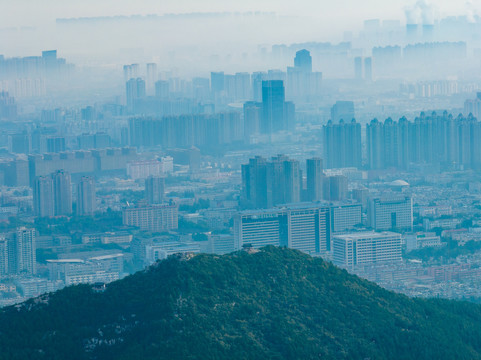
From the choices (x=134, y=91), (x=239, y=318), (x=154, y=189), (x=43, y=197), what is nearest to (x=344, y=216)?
(x=154, y=189)

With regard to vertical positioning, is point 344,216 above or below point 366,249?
above

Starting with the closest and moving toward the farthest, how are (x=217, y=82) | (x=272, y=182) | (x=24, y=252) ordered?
(x=24, y=252) < (x=272, y=182) < (x=217, y=82)

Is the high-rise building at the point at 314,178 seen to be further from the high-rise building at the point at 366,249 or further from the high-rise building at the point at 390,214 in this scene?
the high-rise building at the point at 366,249

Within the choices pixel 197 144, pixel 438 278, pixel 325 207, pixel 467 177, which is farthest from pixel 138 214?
pixel 197 144

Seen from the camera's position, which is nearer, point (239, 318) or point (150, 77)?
point (239, 318)

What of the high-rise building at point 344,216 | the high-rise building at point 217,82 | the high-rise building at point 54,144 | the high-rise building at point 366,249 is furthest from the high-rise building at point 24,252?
the high-rise building at point 217,82

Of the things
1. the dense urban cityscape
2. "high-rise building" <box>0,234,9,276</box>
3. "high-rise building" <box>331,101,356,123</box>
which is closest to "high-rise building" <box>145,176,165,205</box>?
the dense urban cityscape

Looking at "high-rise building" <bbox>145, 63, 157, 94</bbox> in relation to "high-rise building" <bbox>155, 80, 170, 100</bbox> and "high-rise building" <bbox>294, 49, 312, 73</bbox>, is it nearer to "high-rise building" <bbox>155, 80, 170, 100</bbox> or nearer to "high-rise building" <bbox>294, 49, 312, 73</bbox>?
"high-rise building" <bbox>155, 80, 170, 100</bbox>

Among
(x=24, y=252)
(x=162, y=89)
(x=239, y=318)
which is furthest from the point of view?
(x=162, y=89)

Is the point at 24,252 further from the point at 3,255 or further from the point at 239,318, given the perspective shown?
the point at 239,318
